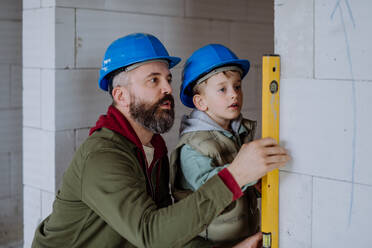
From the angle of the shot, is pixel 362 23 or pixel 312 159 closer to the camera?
pixel 362 23

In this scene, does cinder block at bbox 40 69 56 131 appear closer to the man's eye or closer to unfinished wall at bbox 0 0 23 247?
the man's eye

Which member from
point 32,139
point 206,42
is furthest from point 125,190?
point 206,42

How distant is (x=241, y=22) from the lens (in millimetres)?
4242

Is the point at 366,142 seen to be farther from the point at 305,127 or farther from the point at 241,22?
the point at 241,22

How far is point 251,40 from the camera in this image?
4.35 m

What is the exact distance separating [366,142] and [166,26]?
2205mm

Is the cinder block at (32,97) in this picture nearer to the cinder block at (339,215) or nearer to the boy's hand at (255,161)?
the boy's hand at (255,161)

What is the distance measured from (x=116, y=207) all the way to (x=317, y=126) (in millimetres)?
769

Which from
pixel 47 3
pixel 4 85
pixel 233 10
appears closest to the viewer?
pixel 47 3

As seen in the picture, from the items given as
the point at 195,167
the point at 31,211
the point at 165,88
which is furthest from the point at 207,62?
the point at 31,211

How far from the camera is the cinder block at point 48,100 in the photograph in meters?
2.93

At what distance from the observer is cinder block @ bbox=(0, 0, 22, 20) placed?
421cm

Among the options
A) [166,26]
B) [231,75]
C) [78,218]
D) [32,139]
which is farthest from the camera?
[166,26]

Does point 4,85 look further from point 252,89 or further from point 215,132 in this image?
point 215,132
